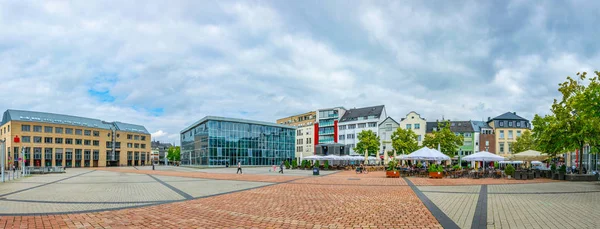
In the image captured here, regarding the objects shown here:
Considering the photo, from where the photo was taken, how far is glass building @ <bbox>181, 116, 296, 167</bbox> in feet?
209

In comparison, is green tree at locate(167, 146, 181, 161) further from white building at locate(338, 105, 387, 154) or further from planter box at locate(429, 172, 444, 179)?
planter box at locate(429, 172, 444, 179)

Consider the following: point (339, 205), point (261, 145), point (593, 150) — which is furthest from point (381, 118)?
point (339, 205)

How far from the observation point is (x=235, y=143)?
221 feet

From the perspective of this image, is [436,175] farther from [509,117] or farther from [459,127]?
[509,117]

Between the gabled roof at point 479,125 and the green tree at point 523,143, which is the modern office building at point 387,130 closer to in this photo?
the gabled roof at point 479,125

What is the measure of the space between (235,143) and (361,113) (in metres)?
30.3

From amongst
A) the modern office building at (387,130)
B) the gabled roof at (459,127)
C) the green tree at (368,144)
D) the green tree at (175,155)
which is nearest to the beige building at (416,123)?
the modern office building at (387,130)

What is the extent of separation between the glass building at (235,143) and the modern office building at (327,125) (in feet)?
32.3

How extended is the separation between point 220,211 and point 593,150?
24191 mm

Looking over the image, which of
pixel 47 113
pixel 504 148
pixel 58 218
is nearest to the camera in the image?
pixel 58 218

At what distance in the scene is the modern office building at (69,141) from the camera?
79125 mm

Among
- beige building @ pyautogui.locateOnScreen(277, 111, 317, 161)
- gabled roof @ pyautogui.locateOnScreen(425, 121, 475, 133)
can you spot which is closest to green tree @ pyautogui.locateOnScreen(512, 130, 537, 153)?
gabled roof @ pyautogui.locateOnScreen(425, 121, 475, 133)

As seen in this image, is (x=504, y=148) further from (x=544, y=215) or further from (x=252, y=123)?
(x=544, y=215)

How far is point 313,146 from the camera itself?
299 ft
